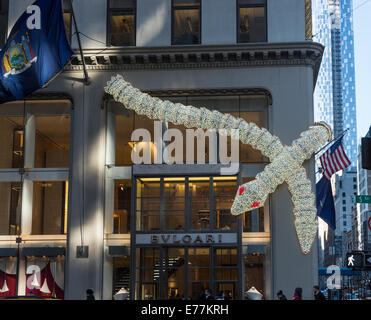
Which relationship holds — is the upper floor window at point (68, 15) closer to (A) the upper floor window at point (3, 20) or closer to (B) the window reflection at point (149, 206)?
(A) the upper floor window at point (3, 20)

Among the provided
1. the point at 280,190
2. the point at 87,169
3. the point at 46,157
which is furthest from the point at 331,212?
the point at 46,157

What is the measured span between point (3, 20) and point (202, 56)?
423 inches

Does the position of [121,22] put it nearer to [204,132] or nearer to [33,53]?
[33,53]

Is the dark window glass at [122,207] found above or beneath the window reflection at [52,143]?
beneath

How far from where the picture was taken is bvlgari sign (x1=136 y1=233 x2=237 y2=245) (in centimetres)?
2633

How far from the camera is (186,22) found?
29219 mm

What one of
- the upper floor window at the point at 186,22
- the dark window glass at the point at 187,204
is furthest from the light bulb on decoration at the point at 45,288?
the upper floor window at the point at 186,22

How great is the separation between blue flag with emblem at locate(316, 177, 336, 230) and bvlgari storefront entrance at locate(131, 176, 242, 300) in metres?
4.84

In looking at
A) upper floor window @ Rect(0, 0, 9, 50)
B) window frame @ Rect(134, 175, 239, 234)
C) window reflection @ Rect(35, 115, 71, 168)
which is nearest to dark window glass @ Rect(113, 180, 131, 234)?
window frame @ Rect(134, 175, 239, 234)

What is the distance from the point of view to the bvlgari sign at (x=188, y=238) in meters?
26.3

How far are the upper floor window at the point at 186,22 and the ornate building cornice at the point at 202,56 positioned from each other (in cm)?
94
